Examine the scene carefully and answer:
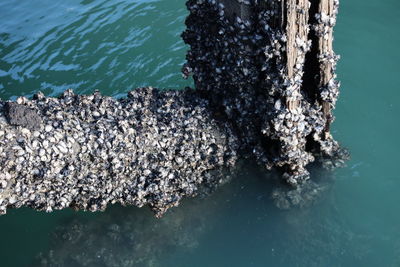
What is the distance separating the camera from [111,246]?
524 centimetres

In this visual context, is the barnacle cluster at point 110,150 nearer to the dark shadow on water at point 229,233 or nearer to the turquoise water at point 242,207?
the dark shadow on water at point 229,233

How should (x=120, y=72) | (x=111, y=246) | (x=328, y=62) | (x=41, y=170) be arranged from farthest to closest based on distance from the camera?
(x=120, y=72) < (x=111, y=246) < (x=328, y=62) < (x=41, y=170)

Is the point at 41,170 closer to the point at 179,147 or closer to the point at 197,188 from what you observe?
the point at 179,147

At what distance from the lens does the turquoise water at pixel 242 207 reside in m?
5.09

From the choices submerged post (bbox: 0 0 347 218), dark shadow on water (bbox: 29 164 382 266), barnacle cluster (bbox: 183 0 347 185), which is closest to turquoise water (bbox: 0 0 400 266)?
dark shadow on water (bbox: 29 164 382 266)

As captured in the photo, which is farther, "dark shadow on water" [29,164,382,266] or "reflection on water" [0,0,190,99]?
"reflection on water" [0,0,190,99]

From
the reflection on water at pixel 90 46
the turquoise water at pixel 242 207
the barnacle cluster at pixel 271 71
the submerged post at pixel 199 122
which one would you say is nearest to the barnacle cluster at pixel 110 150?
the submerged post at pixel 199 122

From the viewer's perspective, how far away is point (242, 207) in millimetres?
5395

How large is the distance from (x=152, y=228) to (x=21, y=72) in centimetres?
366

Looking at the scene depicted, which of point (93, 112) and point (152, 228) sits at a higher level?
point (93, 112)

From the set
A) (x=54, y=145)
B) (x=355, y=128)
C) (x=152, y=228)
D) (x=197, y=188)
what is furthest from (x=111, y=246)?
(x=355, y=128)

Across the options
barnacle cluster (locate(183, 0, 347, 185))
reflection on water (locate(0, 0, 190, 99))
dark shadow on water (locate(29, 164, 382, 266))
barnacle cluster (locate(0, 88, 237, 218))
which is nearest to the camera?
barnacle cluster (locate(0, 88, 237, 218))

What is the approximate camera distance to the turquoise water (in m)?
5.09

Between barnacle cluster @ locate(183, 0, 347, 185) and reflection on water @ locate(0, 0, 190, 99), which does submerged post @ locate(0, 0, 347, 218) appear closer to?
barnacle cluster @ locate(183, 0, 347, 185)
